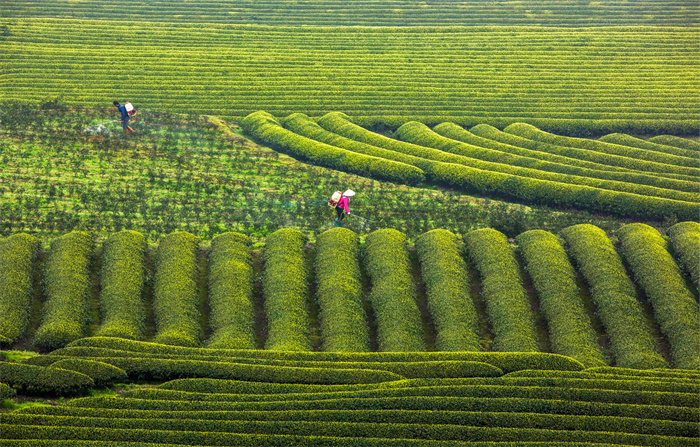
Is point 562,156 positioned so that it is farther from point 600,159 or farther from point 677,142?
point 677,142

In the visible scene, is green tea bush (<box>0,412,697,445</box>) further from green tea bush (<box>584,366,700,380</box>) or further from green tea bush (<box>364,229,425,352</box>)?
green tea bush (<box>364,229,425,352</box>)

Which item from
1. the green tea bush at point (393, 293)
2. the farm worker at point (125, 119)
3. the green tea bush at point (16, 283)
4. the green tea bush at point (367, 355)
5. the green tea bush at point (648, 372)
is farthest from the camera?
the farm worker at point (125, 119)

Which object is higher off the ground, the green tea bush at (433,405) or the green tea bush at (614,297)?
the green tea bush at (614,297)

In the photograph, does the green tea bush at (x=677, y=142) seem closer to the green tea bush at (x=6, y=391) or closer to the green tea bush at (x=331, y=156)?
the green tea bush at (x=331, y=156)

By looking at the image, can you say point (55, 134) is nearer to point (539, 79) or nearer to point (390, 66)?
point (390, 66)

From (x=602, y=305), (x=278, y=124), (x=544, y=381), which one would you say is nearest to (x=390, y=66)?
(x=278, y=124)

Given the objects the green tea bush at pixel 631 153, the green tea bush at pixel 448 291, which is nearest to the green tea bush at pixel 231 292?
the green tea bush at pixel 448 291
